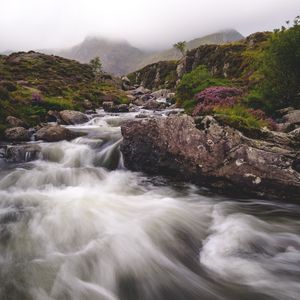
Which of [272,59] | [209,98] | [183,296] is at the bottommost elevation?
[183,296]

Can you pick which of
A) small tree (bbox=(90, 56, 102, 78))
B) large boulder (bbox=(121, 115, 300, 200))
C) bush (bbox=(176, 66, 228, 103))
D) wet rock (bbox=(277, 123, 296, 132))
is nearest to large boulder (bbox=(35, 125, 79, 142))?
large boulder (bbox=(121, 115, 300, 200))

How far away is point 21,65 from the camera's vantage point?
3056 inches

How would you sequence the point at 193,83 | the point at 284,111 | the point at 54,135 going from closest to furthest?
the point at 284,111, the point at 54,135, the point at 193,83

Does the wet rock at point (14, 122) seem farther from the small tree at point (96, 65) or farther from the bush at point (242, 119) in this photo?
the small tree at point (96, 65)

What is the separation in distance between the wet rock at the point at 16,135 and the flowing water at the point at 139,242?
6.29m

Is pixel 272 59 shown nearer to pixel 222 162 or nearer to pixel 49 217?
pixel 222 162

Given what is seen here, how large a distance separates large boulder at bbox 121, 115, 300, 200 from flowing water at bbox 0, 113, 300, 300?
532 millimetres

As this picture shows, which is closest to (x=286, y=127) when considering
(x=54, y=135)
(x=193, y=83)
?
(x=54, y=135)

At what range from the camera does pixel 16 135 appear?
18.9 meters

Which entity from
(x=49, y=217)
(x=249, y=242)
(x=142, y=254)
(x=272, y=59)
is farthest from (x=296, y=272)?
(x=272, y=59)

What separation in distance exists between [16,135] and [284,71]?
15430mm

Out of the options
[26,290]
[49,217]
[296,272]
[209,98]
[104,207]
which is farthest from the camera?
[209,98]

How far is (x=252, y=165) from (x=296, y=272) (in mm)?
4236

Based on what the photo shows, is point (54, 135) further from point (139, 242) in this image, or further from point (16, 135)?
point (139, 242)
